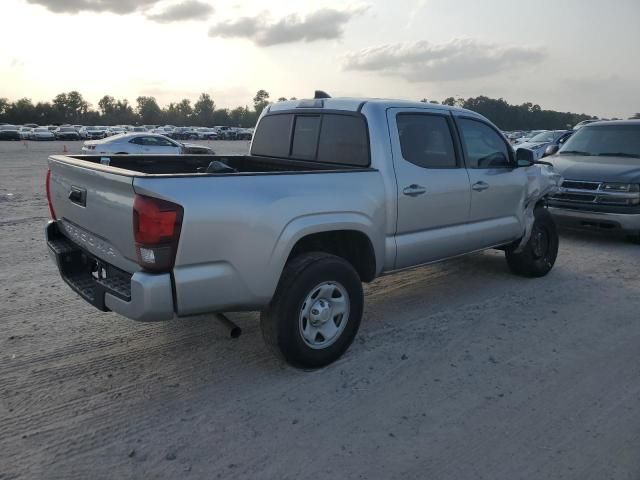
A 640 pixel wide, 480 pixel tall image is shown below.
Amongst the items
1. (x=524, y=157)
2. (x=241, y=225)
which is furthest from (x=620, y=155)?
(x=241, y=225)

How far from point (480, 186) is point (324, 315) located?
2.30 metres

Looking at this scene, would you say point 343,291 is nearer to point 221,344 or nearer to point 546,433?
point 221,344

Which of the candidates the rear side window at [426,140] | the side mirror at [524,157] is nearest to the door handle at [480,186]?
the rear side window at [426,140]

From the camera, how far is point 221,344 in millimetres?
4105

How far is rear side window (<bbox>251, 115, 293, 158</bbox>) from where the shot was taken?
505cm

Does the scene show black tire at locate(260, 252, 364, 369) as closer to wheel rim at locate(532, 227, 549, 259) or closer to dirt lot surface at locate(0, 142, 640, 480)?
dirt lot surface at locate(0, 142, 640, 480)

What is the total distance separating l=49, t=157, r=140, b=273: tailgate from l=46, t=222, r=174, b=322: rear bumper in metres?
0.09

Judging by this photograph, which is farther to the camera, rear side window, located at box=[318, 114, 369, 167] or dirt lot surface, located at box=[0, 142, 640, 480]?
rear side window, located at box=[318, 114, 369, 167]

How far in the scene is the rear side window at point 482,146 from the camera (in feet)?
16.4

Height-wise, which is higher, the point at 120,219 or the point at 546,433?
the point at 120,219

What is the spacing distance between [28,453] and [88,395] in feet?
1.96

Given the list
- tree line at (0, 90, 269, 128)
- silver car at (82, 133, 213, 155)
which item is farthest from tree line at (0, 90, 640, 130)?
silver car at (82, 133, 213, 155)

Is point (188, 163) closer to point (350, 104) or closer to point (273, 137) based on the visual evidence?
point (273, 137)

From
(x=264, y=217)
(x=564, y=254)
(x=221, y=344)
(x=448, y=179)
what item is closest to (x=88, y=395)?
(x=221, y=344)
